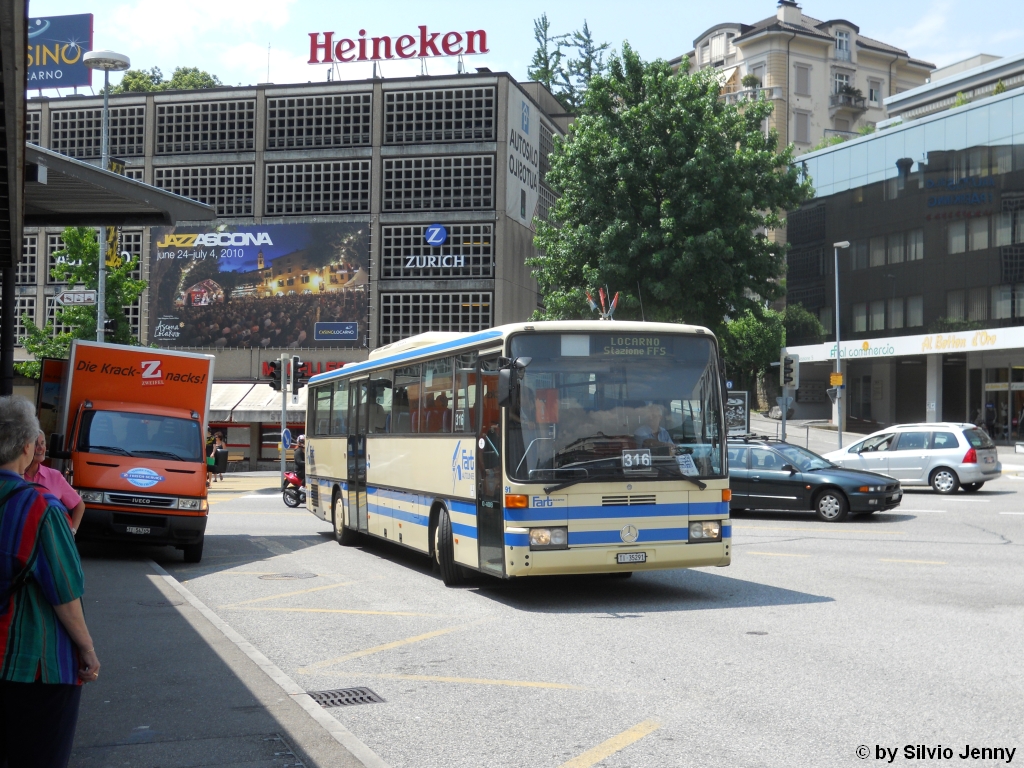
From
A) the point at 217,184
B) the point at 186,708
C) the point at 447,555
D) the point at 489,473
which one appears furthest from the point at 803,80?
the point at 186,708

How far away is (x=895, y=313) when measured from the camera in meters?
57.6

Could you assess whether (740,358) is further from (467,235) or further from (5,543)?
(5,543)

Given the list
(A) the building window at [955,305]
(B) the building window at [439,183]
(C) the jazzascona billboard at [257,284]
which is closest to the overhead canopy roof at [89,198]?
(C) the jazzascona billboard at [257,284]

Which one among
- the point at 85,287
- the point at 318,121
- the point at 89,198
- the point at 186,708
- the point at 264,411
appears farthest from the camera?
the point at 318,121

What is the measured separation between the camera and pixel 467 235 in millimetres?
46969

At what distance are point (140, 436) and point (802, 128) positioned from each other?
253 feet

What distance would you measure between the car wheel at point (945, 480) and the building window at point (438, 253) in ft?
73.3

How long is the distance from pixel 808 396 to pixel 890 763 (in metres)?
63.4

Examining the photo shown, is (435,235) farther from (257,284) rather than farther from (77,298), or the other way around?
(77,298)

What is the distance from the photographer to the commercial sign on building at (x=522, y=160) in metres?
47.5

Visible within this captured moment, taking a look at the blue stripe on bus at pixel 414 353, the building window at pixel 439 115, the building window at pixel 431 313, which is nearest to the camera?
the blue stripe on bus at pixel 414 353

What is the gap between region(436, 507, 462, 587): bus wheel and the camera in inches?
517

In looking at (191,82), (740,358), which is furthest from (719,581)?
(191,82)

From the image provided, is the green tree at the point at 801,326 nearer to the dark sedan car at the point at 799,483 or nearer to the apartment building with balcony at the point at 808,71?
the apartment building with balcony at the point at 808,71
